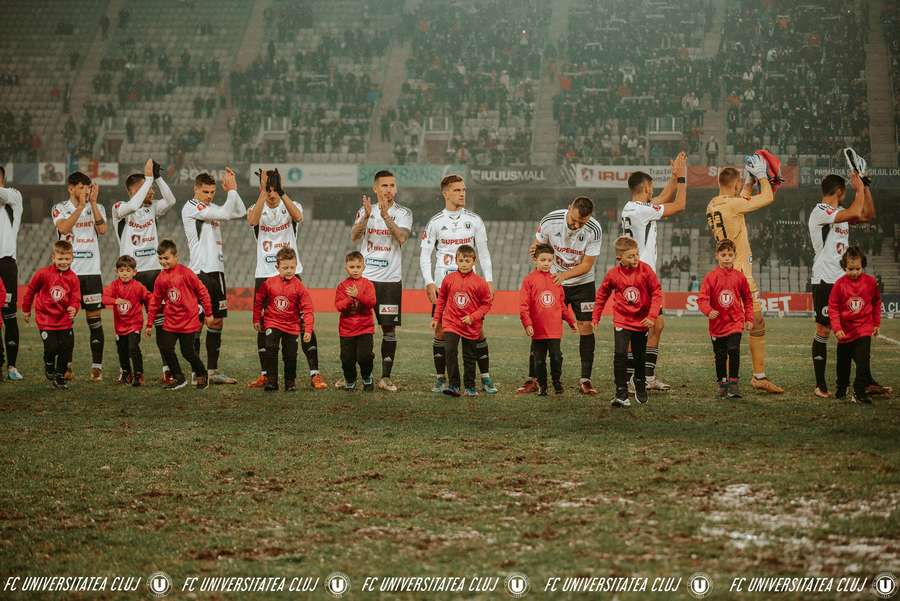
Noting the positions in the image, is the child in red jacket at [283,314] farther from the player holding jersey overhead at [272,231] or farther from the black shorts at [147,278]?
the black shorts at [147,278]

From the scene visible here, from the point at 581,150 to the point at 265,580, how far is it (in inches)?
1462

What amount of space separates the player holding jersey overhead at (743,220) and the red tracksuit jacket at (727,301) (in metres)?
0.34

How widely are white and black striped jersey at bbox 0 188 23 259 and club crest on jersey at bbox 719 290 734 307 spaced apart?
8.17 m

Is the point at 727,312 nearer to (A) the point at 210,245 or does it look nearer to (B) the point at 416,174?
(A) the point at 210,245

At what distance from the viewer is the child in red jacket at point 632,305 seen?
9242 millimetres

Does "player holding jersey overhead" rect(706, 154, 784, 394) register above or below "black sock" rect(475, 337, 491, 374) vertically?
above

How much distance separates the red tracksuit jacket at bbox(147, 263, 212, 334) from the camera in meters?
10.7

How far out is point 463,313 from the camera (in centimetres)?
1011

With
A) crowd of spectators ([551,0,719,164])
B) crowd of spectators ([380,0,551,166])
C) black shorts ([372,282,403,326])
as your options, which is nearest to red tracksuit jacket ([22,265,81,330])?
black shorts ([372,282,403,326])

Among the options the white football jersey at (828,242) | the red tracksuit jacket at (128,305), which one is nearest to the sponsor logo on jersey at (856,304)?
the white football jersey at (828,242)

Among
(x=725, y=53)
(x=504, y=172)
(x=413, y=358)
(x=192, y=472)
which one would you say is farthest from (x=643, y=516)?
(x=725, y=53)

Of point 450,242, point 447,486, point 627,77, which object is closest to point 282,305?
point 450,242

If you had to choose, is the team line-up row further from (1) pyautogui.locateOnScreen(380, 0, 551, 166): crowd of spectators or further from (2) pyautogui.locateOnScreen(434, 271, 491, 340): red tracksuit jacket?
(1) pyautogui.locateOnScreen(380, 0, 551, 166): crowd of spectators

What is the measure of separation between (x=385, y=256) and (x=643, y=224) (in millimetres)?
2894
